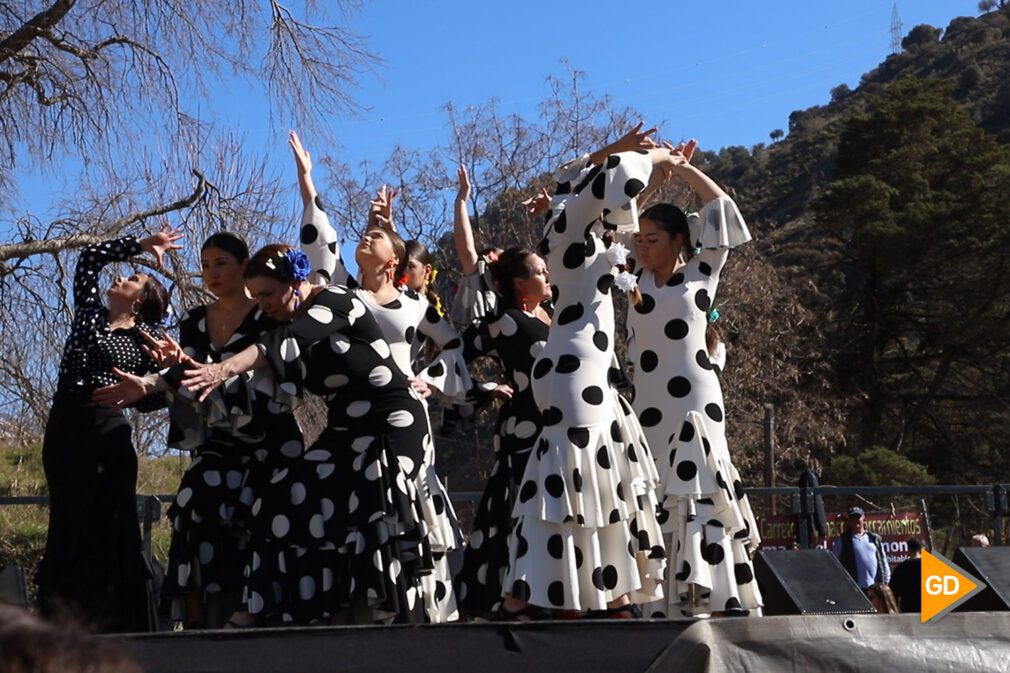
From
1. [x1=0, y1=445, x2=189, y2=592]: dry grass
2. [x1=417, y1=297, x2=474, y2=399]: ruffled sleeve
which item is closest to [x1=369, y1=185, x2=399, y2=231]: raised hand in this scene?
[x1=417, y1=297, x2=474, y2=399]: ruffled sleeve

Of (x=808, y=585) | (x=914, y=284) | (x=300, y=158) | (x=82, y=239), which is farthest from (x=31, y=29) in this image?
(x=914, y=284)

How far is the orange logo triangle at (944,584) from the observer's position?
3897 millimetres

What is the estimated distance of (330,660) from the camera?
11.0ft

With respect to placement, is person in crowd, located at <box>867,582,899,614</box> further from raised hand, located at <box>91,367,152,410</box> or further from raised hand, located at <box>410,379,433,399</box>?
raised hand, located at <box>91,367,152,410</box>

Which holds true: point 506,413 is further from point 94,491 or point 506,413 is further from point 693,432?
point 94,491

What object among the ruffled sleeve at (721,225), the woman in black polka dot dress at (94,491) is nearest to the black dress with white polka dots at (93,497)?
the woman in black polka dot dress at (94,491)

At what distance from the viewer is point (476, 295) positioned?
5.95 meters

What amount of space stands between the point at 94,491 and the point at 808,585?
105 inches

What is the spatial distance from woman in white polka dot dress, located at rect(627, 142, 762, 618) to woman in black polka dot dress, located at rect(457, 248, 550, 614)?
1.42ft

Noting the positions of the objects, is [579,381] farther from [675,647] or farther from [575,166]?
[675,647]

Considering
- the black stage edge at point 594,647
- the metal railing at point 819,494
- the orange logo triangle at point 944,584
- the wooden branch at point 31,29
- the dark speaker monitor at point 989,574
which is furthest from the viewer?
the wooden branch at point 31,29

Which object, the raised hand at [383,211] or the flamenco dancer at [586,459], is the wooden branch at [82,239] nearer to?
the raised hand at [383,211]

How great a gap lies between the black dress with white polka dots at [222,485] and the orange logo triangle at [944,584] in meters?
2.28

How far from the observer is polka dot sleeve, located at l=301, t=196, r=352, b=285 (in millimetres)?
5699
